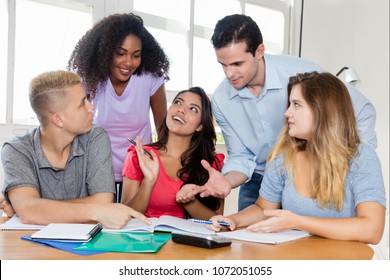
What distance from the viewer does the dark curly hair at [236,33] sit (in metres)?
1.81

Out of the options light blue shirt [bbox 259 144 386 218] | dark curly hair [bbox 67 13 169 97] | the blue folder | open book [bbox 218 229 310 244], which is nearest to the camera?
the blue folder

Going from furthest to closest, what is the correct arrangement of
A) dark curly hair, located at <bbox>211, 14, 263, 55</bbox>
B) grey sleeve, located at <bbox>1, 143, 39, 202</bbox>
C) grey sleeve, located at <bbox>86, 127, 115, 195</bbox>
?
1. dark curly hair, located at <bbox>211, 14, 263, 55</bbox>
2. grey sleeve, located at <bbox>86, 127, 115, 195</bbox>
3. grey sleeve, located at <bbox>1, 143, 39, 202</bbox>

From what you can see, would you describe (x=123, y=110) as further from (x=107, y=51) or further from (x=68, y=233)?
(x=68, y=233)

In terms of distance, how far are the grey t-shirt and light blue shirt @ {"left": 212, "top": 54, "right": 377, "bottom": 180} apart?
516 millimetres

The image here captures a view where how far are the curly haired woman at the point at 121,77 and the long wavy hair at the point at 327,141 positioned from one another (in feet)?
A: 2.85

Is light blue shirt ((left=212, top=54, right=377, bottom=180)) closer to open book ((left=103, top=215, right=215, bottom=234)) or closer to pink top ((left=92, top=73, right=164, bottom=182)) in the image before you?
pink top ((left=92, top=73, right=164, bottom=182))

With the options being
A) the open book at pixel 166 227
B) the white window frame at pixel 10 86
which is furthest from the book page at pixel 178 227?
the white window frame at pixel 10 86

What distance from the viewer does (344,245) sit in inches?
48.8

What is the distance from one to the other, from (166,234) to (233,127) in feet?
2.98

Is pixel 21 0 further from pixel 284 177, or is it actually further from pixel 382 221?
pixel 382 221

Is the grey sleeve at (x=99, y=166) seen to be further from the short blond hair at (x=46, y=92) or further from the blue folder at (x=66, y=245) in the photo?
the blue folder at (x=66, y=245)

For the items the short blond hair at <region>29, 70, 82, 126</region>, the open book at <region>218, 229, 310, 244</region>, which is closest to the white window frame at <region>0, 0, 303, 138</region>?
the short blond hair at <region>29, 70, 82, 126</region>

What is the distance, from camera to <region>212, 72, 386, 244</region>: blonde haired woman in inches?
51.4
